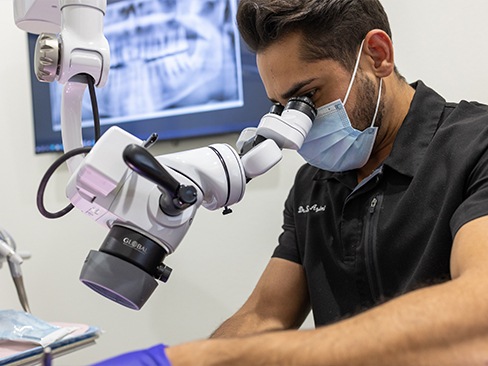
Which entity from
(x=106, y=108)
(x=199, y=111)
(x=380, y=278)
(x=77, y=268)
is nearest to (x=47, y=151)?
(x=106, y=108)

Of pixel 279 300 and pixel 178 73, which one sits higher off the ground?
pixel 178 73

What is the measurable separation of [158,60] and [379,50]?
0.94 m

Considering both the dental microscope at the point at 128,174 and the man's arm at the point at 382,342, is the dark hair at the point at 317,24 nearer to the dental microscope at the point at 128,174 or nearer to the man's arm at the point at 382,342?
the dental microscope at the point at 128,174

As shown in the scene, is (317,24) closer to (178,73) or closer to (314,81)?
(314,81)

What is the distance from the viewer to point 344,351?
0.69 metres

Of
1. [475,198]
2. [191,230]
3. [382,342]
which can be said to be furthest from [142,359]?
[191,230]

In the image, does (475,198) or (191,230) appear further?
(191,230)

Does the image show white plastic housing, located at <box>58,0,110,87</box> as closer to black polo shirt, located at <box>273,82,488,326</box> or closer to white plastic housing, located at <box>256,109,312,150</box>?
white plastic housing, located at <box>256,109,312,150</box>

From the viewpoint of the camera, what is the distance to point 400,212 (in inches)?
53.0

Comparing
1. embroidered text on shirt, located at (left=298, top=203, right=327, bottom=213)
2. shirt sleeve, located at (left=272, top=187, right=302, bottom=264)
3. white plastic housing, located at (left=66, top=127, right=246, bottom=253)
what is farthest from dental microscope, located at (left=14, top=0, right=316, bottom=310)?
shirt sleeve, located at (left=272, top=187, right=302, bottom=264)

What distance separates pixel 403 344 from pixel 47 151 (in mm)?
1890

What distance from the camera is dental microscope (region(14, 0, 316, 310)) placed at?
89cm

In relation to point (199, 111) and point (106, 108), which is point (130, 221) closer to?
point (199, 111)

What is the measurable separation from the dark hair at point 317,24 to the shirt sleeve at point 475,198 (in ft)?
1.28
